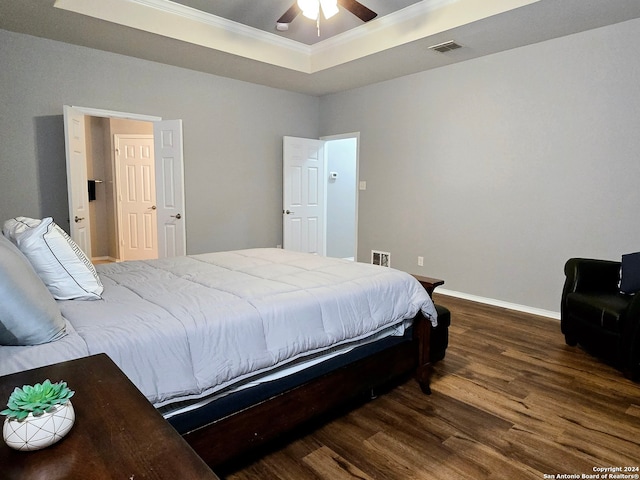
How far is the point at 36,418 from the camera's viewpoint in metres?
0.78

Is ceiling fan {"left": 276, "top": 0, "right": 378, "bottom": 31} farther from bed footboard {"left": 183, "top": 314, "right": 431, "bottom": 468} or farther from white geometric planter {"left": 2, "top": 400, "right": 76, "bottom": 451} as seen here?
Answer: white geometric planter {"left": 2, "top": 400, "right": 76, "bottom": 451}

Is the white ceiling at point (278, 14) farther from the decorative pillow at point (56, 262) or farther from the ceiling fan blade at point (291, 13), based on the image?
the decorative pillow at point (56, 262)

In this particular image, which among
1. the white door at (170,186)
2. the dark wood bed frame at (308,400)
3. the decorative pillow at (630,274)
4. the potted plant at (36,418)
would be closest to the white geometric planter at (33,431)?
the potted plant at (36,418)

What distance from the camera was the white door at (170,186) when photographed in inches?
179

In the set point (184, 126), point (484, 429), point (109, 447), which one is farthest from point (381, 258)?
point (109, 447)

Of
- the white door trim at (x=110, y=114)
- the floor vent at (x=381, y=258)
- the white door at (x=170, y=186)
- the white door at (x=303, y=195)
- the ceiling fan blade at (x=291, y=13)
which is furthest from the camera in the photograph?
the white door at (x=303, y=195)

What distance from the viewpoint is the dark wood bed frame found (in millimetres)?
1594

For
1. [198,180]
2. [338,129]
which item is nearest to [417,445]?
[198,180]

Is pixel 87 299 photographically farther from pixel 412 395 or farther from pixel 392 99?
pixel 392 99

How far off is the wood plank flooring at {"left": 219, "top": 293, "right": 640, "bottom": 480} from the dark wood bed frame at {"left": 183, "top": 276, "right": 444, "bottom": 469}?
13 cm

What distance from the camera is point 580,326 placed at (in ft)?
9.83

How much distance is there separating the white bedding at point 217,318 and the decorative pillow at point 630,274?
1.72 m

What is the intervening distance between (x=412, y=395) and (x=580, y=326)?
1.56 m

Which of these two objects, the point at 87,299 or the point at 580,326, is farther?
the point at 580,326
